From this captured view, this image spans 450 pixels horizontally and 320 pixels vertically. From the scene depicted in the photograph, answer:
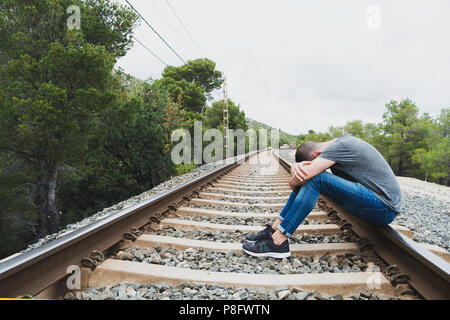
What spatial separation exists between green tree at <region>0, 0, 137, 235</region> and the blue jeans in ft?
29.2

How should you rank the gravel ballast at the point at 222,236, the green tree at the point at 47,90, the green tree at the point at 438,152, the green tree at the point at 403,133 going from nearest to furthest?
the gravel ballast at the point at 222,236 < the green tree at the point at 47,90 < the green tree at the point at 438,152 < the green tree at the point at 403,133

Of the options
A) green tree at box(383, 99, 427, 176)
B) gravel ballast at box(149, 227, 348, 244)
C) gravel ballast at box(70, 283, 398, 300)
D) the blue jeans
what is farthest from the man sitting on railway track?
green tree at box(383, 99, 427, 176)

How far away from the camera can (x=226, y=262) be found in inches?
71.6

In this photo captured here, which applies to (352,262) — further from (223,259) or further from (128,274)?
(128,274)

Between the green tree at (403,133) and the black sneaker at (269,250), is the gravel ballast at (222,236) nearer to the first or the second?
the black sneaker at (269,250)

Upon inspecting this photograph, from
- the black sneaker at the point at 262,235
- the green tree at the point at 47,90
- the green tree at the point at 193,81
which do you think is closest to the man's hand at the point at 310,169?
the black sneaker at the point at 262,235

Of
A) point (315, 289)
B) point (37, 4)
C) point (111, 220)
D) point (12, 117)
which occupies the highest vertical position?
point (37, 4)

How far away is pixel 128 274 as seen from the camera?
1562 millimetres

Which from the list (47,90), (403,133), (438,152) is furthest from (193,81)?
(403,133)

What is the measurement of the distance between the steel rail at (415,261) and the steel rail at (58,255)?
6.15 ft

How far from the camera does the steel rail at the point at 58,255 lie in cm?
125

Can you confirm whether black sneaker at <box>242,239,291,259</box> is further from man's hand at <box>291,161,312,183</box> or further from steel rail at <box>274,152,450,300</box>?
steel rail at <box>274,152,450,300</box>
